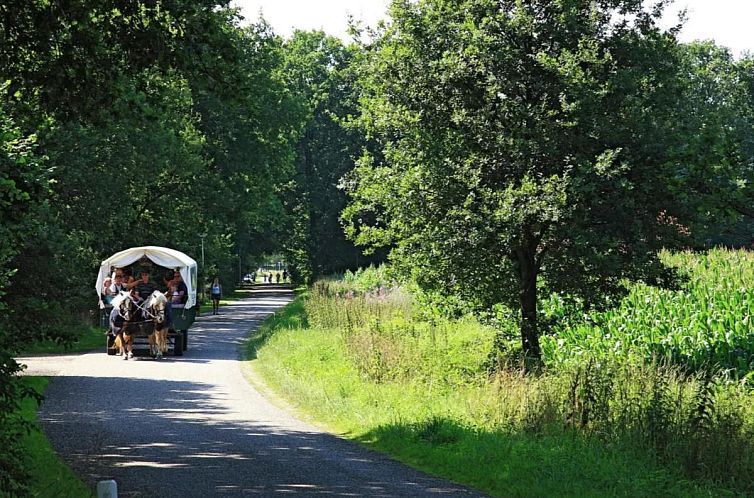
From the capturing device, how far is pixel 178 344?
2806 cm

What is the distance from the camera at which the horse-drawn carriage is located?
27.1m

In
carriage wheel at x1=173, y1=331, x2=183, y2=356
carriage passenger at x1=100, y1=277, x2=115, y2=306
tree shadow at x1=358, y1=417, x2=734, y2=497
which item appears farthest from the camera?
carriage passenger at x1=100, y1=277, x2=115, y2=306

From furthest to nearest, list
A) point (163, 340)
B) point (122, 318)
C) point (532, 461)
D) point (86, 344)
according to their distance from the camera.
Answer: point (86, 344), point (163, 340), point (122, 318), point (532, 461)

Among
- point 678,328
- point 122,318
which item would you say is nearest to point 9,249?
point 678,328

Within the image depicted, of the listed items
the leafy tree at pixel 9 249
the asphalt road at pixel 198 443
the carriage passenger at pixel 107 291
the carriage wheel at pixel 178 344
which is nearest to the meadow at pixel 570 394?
the asphalt road at pixel 198 443

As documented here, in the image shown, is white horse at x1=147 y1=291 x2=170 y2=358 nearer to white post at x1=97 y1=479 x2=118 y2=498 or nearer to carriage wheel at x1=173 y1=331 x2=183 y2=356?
carriage wheel at x1=173 y1=331 x2=183 y2=356

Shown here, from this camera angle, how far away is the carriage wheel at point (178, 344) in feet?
91.8

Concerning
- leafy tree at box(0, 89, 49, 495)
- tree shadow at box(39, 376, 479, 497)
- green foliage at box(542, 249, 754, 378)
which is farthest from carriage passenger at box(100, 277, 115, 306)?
leafy tree at box(0, 89, 49, 495)

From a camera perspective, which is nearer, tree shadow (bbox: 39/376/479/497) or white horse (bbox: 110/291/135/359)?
tree shadow (bbox: 39/376/479/497)

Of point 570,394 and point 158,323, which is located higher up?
point 158,323

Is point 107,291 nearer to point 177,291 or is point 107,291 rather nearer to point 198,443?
point 177,291

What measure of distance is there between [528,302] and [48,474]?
30.9 ft

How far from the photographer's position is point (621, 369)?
14.5 m

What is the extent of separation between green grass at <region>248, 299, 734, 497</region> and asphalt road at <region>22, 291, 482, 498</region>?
1.73 feet
